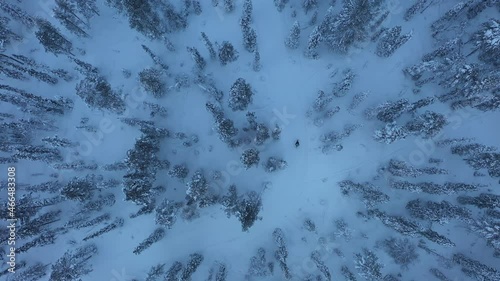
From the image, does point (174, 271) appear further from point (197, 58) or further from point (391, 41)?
point (391, 41)

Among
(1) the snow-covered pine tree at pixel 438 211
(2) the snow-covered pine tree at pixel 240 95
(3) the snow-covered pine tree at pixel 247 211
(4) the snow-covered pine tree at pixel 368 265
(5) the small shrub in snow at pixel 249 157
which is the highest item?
(2) the snow-covered pine tree at pixel 240 95

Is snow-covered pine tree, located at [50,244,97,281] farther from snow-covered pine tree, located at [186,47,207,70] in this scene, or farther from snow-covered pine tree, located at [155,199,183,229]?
snow-covered pine tree, located at [186,47,207,70]

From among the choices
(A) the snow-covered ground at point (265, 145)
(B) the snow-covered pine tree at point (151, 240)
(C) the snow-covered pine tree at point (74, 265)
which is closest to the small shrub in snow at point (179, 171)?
(A) the snow-covered ground at point (265, 145)

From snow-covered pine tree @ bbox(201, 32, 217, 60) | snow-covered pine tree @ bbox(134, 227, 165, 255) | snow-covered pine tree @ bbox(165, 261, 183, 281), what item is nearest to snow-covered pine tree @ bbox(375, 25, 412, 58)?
snow-covered pine tree @ bbox(201, 32, 217, 60)

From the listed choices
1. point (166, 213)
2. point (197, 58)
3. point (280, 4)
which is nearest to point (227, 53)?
point (197, 58)

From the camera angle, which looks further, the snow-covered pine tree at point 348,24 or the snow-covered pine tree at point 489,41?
the snow-covered pine tree at point 489,41

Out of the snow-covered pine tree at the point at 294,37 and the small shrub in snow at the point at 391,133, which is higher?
the snow-covered pine tree at the point at 294,37

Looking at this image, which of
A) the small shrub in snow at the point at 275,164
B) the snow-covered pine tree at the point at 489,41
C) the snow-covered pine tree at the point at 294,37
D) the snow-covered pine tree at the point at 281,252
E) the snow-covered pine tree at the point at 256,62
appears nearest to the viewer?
the snow-covered pine tree at the point at 281,252

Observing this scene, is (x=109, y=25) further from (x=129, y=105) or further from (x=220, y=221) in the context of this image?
(x=220, y=221)

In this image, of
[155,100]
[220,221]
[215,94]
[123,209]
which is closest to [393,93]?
[215,94]

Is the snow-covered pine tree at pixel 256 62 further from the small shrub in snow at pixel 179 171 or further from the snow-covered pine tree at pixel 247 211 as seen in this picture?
the snow-covered pine tree at pixel 247 211

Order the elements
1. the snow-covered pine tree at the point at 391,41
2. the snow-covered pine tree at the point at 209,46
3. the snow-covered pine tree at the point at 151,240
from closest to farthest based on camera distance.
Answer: the snow-covered pine tree at the point at 151,240
the snow-covered pine tree at the point at 391,41
the snow-covered pine tree at the point at 209,46
